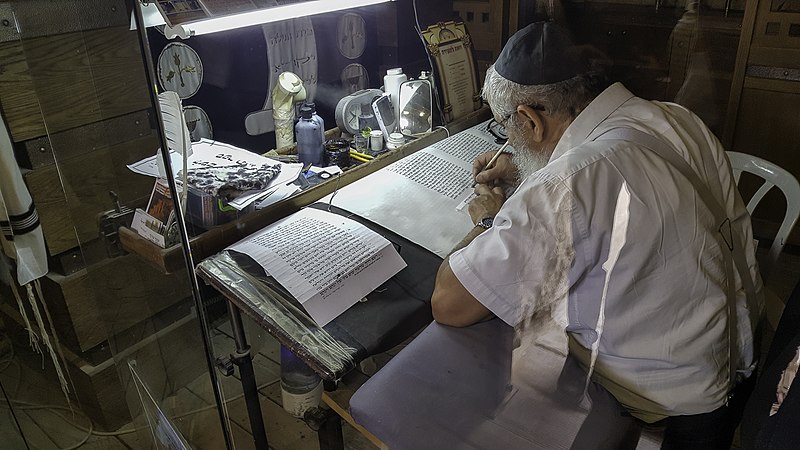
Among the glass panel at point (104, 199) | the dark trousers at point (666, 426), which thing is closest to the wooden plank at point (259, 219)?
the glass panel at point (104, 199)

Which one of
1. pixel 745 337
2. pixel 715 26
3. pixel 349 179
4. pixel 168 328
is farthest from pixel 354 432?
pixel 715 26

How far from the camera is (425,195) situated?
1.42 metres

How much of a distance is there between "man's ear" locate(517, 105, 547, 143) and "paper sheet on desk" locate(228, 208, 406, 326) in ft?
→ 1.16

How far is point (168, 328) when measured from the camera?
103cm

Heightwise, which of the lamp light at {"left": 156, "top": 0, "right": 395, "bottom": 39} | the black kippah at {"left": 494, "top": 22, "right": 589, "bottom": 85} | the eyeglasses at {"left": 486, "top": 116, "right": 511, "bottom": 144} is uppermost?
the lamp light at {"left": 156, "top": 0, "right": 395, "bottom": 39}

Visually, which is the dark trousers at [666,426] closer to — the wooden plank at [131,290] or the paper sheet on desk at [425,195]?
the paper sheet on desk at [425,195]

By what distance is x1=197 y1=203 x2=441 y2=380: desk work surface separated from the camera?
96cm

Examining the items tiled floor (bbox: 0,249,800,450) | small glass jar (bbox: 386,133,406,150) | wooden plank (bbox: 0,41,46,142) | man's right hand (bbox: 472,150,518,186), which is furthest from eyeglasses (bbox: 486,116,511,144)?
A: wooden plank (bbox: 0,41,46,142)

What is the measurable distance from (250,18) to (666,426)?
1126 millimetres

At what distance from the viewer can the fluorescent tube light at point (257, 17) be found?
1.11 meters

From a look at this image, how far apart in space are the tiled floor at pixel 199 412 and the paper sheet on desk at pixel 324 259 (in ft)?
0.45

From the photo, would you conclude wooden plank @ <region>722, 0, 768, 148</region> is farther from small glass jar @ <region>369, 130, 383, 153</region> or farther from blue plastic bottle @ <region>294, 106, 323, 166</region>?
blue plastic bottle @ <region>294, 106, 323, 166</region>

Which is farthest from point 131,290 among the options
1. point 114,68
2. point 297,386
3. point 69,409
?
point 69,409

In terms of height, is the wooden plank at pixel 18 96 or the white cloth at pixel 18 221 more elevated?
the wooden plank at pixel 18 96
